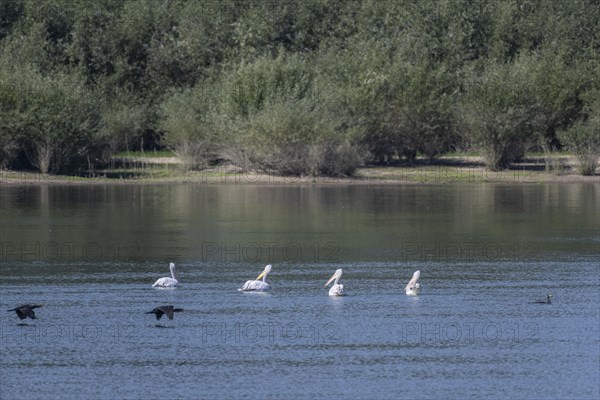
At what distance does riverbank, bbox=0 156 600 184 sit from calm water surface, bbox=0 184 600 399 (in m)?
14.0

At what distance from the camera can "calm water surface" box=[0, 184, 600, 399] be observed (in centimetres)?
1545

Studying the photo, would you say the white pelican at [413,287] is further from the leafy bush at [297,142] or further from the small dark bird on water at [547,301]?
the leafy bush at [297,142]

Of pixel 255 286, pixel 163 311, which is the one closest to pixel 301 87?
pixel 255 286

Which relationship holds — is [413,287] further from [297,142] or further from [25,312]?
[297,142]

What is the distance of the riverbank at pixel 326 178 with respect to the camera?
50.5 metres

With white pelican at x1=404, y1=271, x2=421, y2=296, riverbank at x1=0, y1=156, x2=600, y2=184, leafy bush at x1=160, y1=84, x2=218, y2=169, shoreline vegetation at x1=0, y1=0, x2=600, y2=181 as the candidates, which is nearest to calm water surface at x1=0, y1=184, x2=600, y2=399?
white pelican at x1=404, y1=271, x2=421, y2=296

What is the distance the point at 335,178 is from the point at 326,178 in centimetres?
39

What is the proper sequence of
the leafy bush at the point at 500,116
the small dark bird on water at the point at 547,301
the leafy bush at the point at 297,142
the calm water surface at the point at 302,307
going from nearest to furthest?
the calm water surface at the point at 302,307, the small dark bird on water at the point at 547,301, the leafy bush at the point at 297,142, the leafy bush at the point at 500,116

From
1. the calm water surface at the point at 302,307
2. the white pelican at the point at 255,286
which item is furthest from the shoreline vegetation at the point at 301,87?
the white pelican at the point at 255,286

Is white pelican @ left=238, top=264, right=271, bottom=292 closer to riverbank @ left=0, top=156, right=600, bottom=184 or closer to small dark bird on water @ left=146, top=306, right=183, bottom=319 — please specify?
small dark bird on water @ left=146, top=306, right=183, bottom=319

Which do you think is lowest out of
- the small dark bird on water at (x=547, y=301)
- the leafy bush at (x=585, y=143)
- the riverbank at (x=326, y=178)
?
the small dark bird on water at (x=547, y=301)

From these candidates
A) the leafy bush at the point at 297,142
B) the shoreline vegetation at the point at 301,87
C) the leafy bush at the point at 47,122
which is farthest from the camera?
the shoreline vegetation at the point at 301,87

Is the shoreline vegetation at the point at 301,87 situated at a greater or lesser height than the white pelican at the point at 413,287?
greater

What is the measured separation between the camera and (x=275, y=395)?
1473 centimetres
